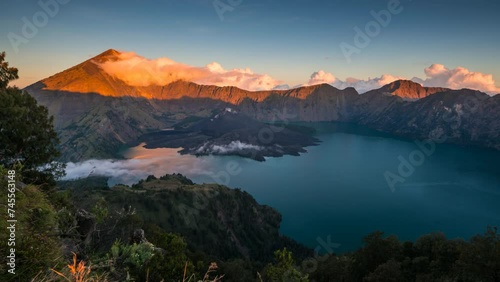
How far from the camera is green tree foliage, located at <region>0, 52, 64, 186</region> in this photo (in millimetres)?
17906

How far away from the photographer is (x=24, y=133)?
18.8 meters

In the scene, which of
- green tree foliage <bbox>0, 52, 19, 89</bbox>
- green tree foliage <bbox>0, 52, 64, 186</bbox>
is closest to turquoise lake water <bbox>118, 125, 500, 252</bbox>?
green tree foliage <bbox>0, 52, 64, 186</bbox>

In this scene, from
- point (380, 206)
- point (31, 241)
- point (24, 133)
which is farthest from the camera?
point (380, 206)

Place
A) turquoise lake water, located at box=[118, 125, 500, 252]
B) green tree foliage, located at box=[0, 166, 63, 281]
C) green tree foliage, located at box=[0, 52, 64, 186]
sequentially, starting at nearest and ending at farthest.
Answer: green tree foliage, located at box=[0, 166, 63, 281] → green tree foliage, located at box=[0, 52, 64, 186] → turquoise lake water, located at box=[118, 125, 500, 252]

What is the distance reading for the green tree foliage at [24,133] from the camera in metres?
17.9

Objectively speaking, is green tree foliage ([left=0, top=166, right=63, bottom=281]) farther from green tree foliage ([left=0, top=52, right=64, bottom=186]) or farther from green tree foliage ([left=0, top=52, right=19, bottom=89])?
green tree foliage ([left=0, top=52, right=19, bottom=89])

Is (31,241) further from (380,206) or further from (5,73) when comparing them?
(380,206)

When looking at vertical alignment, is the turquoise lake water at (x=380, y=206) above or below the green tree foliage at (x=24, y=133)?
below

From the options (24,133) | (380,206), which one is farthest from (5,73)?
(380,206)

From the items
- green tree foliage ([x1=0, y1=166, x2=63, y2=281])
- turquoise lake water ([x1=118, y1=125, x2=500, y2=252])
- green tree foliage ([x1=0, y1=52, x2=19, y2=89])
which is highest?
green tree foliage ([x1=0, y1=52, x2=19, y2=89])

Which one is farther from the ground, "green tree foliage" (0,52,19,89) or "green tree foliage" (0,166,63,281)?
"green tree foliage" (0,52,19,89)

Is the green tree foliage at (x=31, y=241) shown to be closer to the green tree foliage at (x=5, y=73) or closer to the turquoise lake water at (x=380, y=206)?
the green tree foliage at (x=5, y=73)

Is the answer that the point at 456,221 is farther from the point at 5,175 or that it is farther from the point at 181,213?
the point at 5,175

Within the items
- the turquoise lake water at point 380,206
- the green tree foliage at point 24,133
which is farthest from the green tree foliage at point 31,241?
the turquoise lake water at point 380,206
